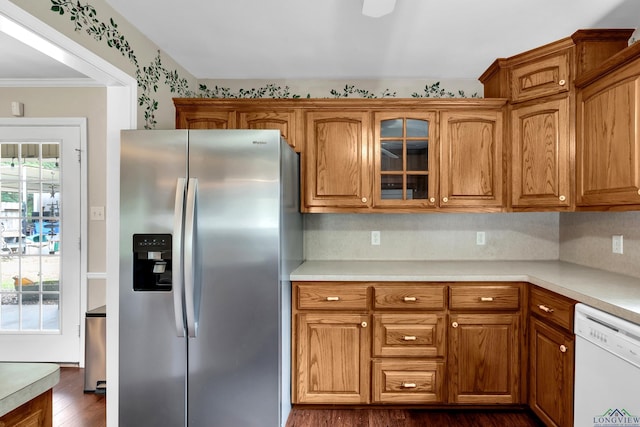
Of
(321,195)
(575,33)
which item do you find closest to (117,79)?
(321,195)

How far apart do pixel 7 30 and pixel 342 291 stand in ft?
6.77

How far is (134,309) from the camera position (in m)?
1.77

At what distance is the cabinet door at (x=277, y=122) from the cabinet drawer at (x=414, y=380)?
1.61m

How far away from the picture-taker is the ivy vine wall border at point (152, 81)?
1.67m

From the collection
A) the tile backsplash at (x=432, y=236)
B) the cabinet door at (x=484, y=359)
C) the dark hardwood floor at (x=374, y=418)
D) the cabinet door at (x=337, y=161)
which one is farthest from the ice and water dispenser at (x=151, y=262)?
the cabinet door at (x=484, y=359)

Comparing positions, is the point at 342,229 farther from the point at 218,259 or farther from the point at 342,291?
the point at 218,259

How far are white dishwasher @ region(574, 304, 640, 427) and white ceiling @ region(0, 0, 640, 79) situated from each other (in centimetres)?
167

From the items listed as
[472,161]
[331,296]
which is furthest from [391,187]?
[331,296]

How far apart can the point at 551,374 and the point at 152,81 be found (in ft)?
9.88

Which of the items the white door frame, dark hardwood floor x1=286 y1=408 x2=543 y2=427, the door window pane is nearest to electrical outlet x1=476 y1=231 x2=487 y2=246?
dark hardwood floor x1=286 y1=408 x2=543 y2=427

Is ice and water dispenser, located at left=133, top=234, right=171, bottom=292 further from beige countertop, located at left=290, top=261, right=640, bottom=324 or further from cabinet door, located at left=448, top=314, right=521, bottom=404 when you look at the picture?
cabinet door, located at left=448, top=314, right=521, bottom=404

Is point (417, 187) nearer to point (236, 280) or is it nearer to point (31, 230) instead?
point (236, 280)

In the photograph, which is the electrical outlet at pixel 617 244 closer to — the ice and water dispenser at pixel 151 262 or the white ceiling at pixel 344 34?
the white ceiling at pixel 344 34

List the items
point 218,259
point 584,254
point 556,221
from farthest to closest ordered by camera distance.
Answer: point 556,221 → point 584,254 → point 218,259
